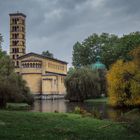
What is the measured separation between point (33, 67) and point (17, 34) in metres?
15.2

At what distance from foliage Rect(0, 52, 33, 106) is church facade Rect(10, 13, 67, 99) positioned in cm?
4435

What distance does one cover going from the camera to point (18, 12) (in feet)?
461

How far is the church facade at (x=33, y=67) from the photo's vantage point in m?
129

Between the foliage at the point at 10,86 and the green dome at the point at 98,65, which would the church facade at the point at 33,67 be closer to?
the green dome at the point at 98,65

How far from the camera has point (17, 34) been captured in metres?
140

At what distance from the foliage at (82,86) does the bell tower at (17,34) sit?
55374 millimetres

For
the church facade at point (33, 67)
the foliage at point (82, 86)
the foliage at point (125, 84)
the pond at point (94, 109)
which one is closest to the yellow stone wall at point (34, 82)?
the church facade at point (33, 67)

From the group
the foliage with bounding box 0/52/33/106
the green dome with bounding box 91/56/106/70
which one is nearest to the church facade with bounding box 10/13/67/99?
the green dome with bounding box 91/56/106/70

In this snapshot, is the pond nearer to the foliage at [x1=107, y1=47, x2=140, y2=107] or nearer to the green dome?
the foliage at [x1=107, y1=47, x2=140, y2=107]

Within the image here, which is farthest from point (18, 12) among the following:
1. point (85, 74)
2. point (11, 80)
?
point (11, 80)

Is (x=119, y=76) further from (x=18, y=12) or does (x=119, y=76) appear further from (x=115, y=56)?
(x=18, y=12)

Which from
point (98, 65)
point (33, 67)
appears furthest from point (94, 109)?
point (33, 67)

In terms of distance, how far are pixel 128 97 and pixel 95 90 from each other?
26504 mm

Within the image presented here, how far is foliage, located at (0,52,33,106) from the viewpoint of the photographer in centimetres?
5524
